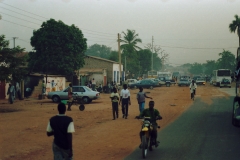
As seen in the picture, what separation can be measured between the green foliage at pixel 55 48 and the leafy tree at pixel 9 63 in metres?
19.9

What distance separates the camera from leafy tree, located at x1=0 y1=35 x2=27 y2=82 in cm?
2222

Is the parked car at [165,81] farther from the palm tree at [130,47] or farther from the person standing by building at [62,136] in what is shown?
the person standing by building at [62,136]

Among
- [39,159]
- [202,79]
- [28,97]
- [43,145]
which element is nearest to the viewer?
[39,159]

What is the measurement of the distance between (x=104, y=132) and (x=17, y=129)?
3777 millimetres

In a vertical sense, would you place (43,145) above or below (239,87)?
below

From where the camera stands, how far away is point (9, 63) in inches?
893

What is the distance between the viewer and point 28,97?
36.9m

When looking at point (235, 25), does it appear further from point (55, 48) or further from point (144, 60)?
point (144, 60)

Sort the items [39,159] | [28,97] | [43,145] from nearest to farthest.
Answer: [39,159] → [43,145] → [28,97]

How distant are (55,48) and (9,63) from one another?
66.6 feet

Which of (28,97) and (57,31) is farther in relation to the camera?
(57,31)

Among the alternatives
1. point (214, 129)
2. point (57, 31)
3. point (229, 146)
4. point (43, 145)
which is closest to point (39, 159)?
point (43, 145)

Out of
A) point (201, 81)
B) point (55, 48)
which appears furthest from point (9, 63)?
point (201, 81)

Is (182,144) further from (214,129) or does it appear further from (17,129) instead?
(17,129)
